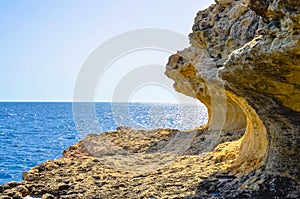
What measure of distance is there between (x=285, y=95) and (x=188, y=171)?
4616mm

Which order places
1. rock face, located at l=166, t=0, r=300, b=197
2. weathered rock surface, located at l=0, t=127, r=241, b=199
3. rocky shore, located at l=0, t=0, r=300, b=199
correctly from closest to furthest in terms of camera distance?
rock face, located at l=166, t=0, r=300, b=197 < rocky shore, located at l=0, t=0, r=300, b=199 < weathered rock surface, located at l=0, t=127, r=241, b=199

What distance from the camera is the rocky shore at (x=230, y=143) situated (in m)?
6.11

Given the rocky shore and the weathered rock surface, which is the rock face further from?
the weathered rock surface

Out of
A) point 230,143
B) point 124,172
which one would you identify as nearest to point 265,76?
point 230,143

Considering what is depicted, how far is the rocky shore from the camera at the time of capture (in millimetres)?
6105

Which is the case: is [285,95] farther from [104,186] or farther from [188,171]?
[104,186]

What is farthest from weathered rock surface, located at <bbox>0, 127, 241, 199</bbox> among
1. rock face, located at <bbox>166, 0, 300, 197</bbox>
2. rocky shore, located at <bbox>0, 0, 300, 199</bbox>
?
rock face, located at <bbox>166, 0, 300, 197</bbox>

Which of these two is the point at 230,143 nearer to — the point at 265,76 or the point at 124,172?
the point at 124,172

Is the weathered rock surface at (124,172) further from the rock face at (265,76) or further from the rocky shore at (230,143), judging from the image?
the rock face at (265,76)

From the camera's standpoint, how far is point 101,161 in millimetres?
13664

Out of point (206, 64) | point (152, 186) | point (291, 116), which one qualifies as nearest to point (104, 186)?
point (152, 186)

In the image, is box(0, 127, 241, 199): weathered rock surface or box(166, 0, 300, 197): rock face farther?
box(0, 127, 241, 199): weathered rock surface

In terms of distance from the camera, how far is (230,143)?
11.8 metres

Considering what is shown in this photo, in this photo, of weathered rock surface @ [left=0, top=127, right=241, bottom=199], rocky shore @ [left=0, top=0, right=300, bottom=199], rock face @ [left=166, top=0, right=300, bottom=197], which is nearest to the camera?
rock face @ [left=166, top=0, right=300, bottom=197]
